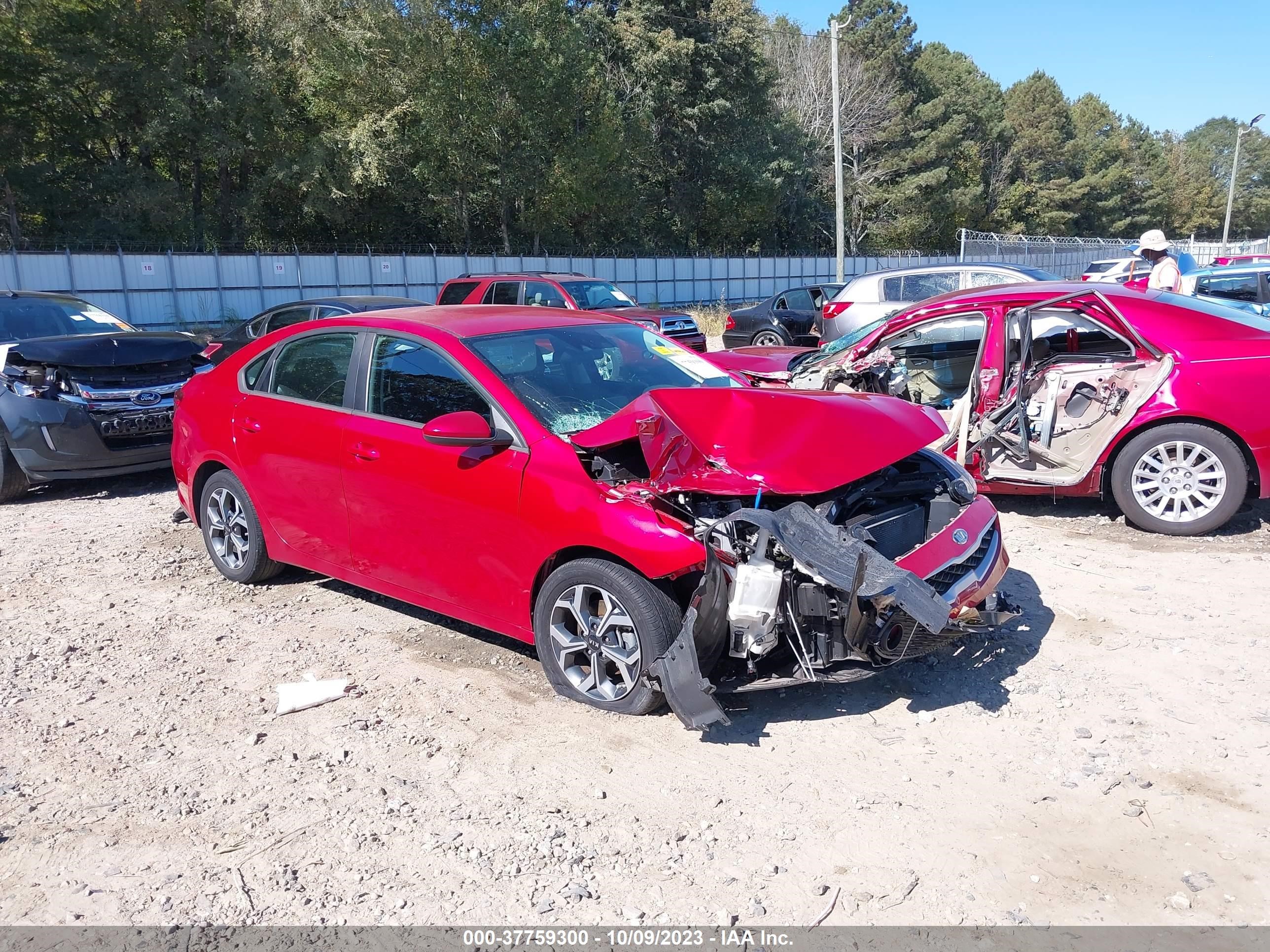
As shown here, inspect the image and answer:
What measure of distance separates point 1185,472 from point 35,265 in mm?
23999

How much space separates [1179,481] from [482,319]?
467 cm

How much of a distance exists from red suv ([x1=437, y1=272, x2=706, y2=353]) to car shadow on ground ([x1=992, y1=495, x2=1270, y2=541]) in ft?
24.8

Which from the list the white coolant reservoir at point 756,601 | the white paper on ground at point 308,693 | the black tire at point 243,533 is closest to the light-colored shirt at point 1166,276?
the white coolant reservoir at point 756,601

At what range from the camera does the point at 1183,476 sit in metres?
6.20

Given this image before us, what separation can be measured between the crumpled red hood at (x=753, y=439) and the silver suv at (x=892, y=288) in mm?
8463

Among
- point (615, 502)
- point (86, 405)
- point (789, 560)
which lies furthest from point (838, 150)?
point (789, 560)

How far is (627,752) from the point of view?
12.1ft

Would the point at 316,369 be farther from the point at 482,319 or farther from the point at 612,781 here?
the point at 612,781

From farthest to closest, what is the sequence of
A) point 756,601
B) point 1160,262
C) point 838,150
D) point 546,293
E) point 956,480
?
1. point 838,150
2. point 546,293
3. point 1160,262
4. point 956,480
5. point 756,601

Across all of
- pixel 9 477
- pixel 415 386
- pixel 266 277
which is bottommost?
pixel 9 477

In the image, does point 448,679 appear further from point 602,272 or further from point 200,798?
point 602,272

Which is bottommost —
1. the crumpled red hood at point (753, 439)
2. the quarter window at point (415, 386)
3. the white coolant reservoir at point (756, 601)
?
the white coolant reservoir at point (756, 601)

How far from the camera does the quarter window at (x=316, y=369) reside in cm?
492

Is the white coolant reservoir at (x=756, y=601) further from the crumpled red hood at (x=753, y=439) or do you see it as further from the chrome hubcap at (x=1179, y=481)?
the chrome hubcap at (x=1179, y=481)
